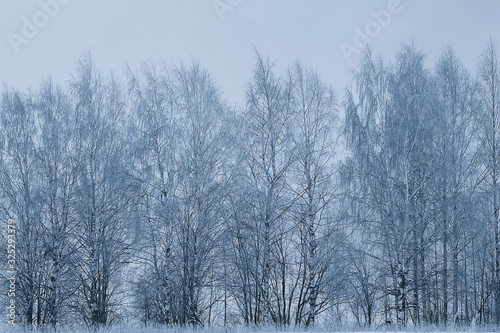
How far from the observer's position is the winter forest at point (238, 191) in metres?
20.1

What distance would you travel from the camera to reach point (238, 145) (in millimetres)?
21266

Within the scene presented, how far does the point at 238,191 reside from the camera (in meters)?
21.1

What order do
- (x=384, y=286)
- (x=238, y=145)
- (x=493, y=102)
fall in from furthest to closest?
(x=493, y=102) → (x=238, y=145) → (x=384, y=286)

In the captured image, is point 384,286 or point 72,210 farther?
point 72,210

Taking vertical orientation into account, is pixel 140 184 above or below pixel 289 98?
below

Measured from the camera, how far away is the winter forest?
20.1m

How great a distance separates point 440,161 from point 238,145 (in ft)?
25.2

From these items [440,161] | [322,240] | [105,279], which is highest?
[440,161]

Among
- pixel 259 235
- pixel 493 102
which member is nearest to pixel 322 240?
pixel 259 235

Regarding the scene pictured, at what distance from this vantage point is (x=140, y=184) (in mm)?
20641

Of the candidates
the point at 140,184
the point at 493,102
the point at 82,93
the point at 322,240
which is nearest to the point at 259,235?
the point at 322,240

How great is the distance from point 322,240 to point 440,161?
18.0ft

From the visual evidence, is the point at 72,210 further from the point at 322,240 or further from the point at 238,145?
the point at 322,240

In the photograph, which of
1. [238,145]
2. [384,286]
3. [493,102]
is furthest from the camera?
[493,102]
